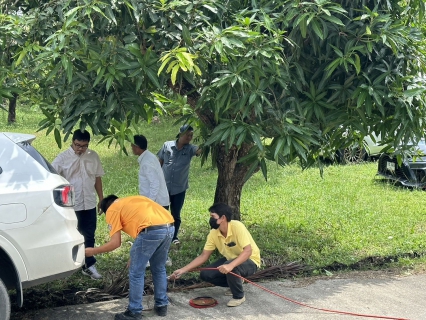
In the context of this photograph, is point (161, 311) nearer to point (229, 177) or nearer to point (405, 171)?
point (229, 177)

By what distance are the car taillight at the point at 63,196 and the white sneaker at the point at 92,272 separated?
5.83 feet

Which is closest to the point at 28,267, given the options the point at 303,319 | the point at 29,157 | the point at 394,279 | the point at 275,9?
the point at 29,157

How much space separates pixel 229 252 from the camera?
6246 millimetres

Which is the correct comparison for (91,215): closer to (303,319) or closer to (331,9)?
(303,319)

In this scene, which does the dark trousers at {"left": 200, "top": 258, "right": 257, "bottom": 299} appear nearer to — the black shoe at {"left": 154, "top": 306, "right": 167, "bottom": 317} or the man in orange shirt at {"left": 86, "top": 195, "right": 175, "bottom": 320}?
the black shoe at {"left": 154, "top": 306, "right": 167, "bottom": 317}

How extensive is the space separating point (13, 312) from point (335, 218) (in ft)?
18.5

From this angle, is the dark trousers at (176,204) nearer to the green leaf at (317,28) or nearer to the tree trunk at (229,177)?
the tree trunk at (229,177)

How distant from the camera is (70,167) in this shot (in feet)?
22.4

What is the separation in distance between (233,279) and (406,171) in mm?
7705

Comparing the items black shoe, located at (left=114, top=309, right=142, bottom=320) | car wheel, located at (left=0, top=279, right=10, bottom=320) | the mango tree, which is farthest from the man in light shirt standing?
car wheel, located at (left=0, top=279, right=10, bottom=320)

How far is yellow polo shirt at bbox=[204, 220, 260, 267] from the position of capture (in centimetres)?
611

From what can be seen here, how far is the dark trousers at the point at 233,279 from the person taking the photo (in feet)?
20.0

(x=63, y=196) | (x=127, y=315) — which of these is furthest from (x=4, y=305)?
(x=127, y=315)

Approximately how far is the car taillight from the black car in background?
27.4 ft
